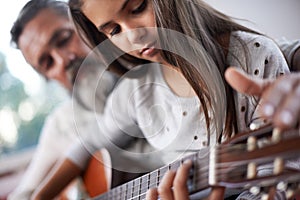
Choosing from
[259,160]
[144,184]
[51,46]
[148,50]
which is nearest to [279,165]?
[259,160]

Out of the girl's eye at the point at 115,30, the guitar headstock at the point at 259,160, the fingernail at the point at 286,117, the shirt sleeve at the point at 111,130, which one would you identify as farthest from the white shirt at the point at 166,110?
the fingernail at the point at 286,117

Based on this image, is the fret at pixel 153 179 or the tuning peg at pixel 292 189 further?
the fret at pixel 153 179

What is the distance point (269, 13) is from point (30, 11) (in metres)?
0.54

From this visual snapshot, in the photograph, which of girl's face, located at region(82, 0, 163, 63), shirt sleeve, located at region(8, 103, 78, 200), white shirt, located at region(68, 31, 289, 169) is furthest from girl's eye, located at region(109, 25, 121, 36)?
shirt sleeve, located at region(8, 103, 78, 200)

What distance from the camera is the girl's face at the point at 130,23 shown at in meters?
0.97

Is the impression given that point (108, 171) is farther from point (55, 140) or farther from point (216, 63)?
point (216, 63)

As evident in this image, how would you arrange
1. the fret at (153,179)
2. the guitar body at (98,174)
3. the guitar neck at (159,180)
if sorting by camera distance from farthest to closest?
1. the guitar body at (98,174)
2. the fret at (153,179)
3. the guitar neck at (159,180)

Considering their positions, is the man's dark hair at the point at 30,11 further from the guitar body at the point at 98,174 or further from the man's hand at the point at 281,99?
the man's hand at the point at 281,99

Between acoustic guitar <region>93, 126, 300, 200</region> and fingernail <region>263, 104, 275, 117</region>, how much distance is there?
0.09ft

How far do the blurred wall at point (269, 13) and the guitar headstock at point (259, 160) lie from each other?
45 cm

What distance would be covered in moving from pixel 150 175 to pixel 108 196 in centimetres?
24

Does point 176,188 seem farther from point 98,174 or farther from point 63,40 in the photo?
point 63,40

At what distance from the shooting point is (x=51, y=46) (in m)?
1.21

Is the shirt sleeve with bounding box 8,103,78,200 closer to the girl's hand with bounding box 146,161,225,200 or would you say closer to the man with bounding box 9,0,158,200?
the man with bounding box 9,0,158,200
